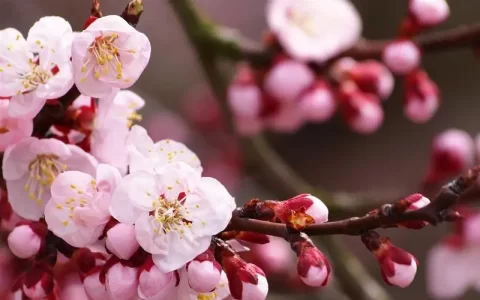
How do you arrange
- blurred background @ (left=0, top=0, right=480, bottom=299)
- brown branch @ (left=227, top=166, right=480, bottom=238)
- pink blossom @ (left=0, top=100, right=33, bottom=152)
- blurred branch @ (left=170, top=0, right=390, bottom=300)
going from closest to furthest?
brown branch @ (left=227, top=166, right=480, bottom=238), pink blossom @ (left=0, top=100, right=33, bottom=152), blurred branch @ (left=170, top=0, right=390, bottom=300), blurred background @ (left=0, top=0, right=480, bottom=299)

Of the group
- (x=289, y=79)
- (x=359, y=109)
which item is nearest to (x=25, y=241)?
(x=289, y=79)

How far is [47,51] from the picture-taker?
698 millimetres

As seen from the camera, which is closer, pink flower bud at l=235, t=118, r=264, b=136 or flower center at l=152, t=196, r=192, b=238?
flower center at l=152, t=196, r=192, b=238

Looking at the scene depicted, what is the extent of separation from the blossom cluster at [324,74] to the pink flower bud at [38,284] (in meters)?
0.55

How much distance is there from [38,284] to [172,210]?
15cm

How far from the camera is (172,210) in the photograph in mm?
654

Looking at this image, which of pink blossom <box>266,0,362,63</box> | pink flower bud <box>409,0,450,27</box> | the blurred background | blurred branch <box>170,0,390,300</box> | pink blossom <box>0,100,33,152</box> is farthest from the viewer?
the blurred background

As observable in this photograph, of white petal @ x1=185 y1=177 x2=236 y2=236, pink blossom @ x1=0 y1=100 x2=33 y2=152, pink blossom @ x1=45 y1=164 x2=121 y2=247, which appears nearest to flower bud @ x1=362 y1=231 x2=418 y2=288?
white petal @ x1=185 y1=177 x2=236 y2=236

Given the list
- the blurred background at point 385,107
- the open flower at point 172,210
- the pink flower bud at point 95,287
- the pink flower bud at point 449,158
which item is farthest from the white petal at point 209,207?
the blurred background at point 385,107

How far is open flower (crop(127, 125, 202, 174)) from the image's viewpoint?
2.19 ft

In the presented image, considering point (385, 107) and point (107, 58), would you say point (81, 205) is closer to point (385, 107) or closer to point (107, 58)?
point (107, 58)

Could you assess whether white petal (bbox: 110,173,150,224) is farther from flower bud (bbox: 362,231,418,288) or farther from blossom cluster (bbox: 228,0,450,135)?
blossom cluster (bbox: 228,0,450,135)

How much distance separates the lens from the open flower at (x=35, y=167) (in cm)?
71

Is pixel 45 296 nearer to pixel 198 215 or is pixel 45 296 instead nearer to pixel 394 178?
pixel 198 215
